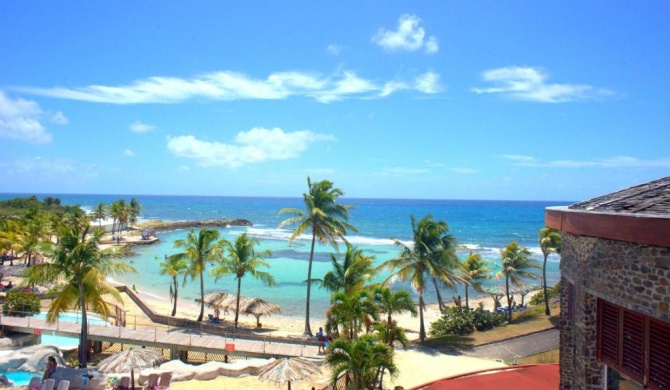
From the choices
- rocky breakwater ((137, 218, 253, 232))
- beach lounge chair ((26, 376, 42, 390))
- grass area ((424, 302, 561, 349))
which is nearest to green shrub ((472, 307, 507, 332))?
grass area ((424, 302, 561, 349))

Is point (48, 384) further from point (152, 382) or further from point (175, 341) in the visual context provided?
point (175, 341)

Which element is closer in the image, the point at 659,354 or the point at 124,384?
the point at 659,354

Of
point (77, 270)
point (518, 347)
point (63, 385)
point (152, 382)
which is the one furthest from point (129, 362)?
point (518, 347)

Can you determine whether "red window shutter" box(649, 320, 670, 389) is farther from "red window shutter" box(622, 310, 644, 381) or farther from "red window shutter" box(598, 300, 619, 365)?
"red window shutter" box(598, 300, 619, 365)

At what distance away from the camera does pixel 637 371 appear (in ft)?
22.3

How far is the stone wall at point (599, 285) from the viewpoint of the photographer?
602cm

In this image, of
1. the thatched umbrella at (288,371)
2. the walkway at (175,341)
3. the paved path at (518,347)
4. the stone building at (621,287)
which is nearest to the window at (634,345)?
the stone building at (621,287)

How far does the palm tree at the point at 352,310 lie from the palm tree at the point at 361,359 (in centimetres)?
371

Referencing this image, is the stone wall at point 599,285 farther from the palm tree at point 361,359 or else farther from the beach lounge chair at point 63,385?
the beach lounge chair at point 63,385

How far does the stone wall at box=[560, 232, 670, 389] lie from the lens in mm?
6020

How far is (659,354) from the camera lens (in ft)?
20.6

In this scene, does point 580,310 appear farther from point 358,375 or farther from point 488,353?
point 488,353

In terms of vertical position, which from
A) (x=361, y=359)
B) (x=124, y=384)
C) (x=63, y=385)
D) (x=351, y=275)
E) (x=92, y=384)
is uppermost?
(x=351, y=275)

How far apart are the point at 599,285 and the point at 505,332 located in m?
17.1
